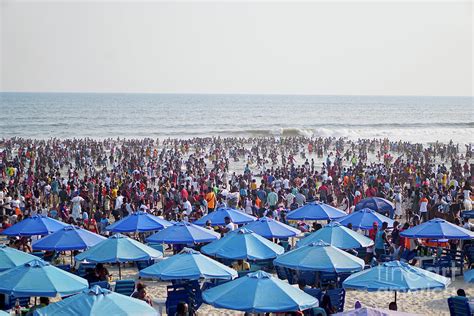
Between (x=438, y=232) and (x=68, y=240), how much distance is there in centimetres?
820

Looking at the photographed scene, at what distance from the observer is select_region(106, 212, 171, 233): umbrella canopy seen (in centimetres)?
1702

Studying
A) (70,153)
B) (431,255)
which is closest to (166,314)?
(431,255)

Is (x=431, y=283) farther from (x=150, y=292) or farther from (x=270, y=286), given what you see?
(x=150, y=292)

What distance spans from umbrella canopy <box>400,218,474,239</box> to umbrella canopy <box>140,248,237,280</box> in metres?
5.52

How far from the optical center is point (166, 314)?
1323cm

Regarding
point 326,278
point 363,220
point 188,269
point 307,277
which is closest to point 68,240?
point 188,269

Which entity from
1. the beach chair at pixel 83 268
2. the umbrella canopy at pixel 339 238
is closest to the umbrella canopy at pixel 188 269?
the beach chair at pixel 83 268

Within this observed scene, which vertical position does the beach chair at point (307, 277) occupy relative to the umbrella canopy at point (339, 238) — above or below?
below

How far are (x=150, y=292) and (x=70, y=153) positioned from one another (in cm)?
3223

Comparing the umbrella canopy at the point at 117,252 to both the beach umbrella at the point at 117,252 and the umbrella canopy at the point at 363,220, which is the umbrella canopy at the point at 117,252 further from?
the umbrella canopy at the point at 363,220

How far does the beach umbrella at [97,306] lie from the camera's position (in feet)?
29.8

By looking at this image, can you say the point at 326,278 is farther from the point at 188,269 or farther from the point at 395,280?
the point at 188,269

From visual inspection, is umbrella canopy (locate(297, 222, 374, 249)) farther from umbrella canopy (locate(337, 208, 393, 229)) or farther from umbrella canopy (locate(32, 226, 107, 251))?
umbrella canopy (locate(32, 226, 107, 251))

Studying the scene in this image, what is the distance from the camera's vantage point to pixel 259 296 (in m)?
10.0
